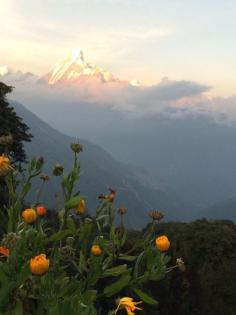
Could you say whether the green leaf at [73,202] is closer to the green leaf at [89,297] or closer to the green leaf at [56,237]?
the green leaf at [56,237]

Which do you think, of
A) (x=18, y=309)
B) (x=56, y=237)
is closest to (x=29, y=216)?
(x=56, y=237)

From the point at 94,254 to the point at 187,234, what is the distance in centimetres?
5457

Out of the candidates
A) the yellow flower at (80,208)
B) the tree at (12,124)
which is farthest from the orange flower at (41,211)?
the tree at (12,124)

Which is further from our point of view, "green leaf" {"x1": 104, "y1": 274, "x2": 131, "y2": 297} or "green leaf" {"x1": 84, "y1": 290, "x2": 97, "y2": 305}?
"green leaf" {"x1": 104, "y1": 274, "x2": 131, "y2": 297}

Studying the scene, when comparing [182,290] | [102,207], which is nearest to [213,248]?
[182,290]

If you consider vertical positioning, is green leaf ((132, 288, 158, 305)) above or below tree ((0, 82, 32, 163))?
below

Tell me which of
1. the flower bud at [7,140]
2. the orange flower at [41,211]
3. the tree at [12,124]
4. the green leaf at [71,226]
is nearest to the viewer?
the green leaf at [71,226]

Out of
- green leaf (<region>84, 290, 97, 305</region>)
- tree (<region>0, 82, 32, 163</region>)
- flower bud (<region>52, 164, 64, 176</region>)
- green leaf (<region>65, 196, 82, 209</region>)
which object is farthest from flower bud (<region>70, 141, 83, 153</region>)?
tree (<region>0, 82, 32, 163</region>)

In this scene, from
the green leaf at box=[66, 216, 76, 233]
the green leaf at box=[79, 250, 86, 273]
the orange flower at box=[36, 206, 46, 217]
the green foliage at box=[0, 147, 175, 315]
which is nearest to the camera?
the green foliage at box=[0, 147, 175, 315]

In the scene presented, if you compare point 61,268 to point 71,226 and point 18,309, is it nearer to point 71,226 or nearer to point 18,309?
point 71,226

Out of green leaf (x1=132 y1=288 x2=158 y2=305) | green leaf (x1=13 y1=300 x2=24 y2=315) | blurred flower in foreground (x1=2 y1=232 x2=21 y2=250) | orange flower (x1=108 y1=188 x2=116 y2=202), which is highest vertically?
orange flower (x1=108 y1=188 x2=116 y2=202)

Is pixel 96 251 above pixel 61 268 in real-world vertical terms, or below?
above

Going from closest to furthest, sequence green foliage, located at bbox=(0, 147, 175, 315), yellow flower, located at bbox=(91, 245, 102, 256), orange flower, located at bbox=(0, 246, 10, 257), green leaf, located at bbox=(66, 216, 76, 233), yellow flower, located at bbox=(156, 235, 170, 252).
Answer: green foliage, located at bbox=(0, 147, 175, 315)
orange flower, located at bbox=(0, 246, 10, 257)
yellow flower, located at bbox=(156, 235, 170, 252)
yellow flower, located at bbox=(91, 245, 102, 256)
green leaf, located at bbox=(66, 216, 76, 233)

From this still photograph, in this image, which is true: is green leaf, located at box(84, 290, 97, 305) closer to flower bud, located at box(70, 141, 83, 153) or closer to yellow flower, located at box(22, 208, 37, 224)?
yellow flower, located at box(22, 208, 37, 224)
